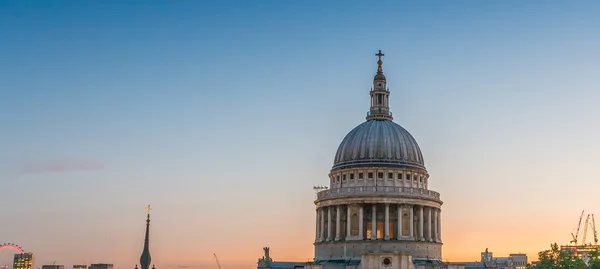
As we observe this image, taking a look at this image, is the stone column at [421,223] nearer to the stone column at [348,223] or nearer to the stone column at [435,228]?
the stone column at [435,228]

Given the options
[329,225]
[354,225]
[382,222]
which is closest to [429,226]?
[382,222]

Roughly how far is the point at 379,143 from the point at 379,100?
10.8 m

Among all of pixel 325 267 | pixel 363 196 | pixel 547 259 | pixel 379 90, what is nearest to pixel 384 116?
pixel 379 90

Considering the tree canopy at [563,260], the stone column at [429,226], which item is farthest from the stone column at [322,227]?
the tree canopy at [563,260]

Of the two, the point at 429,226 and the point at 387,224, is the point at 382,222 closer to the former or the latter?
the point at 387,224

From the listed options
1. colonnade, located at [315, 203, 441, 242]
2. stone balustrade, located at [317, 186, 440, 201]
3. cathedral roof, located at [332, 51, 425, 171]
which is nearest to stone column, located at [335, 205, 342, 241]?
colonnade, located at [315, 203, 441, 242]

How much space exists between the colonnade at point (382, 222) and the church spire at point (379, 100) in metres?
19.0

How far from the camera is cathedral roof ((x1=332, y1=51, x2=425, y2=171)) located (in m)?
145

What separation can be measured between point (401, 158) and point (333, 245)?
19719 mm

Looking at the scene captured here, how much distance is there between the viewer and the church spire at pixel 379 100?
15138cm

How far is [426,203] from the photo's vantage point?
143m

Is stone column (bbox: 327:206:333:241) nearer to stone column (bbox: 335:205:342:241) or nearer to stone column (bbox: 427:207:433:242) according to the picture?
stone column (bbox: 335:205:342:241)

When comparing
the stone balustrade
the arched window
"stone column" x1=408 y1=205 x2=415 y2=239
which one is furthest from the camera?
the arched window

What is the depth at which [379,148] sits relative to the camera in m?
145
